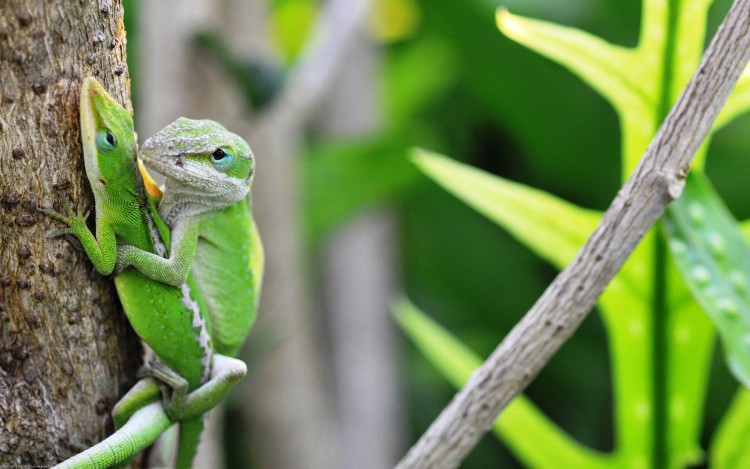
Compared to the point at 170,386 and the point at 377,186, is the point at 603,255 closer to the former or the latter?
the point at 170,386

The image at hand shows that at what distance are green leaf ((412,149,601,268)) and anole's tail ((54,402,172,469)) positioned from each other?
22.4 inches

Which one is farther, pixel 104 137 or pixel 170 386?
pixel 170 386

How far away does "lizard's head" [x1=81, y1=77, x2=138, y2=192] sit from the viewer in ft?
2.64

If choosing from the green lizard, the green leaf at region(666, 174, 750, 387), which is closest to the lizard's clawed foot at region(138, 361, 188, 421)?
the green lizard

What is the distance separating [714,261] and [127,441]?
81 centimetres

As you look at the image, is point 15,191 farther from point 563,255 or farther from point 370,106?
point 370,106

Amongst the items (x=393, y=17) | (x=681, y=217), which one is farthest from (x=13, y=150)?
(x=393, y=17)

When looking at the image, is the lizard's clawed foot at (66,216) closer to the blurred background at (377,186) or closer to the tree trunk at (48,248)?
the tree trunk at (48,248)

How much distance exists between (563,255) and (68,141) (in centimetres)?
80

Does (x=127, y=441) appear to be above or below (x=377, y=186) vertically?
above

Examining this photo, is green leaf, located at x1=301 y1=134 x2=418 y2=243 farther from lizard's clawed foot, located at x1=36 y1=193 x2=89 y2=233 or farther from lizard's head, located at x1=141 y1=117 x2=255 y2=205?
lizard's clawed foot, located at x1=36 y1=193 x2=89 y2=233

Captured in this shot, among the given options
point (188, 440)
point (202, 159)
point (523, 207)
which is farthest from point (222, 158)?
point (523, 207)

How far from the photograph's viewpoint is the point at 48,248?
822 mm

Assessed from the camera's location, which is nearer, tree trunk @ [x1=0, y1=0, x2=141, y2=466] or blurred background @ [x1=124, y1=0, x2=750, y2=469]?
tree trunk @ [x1=0, y1=0, x2=141, y2=466]
